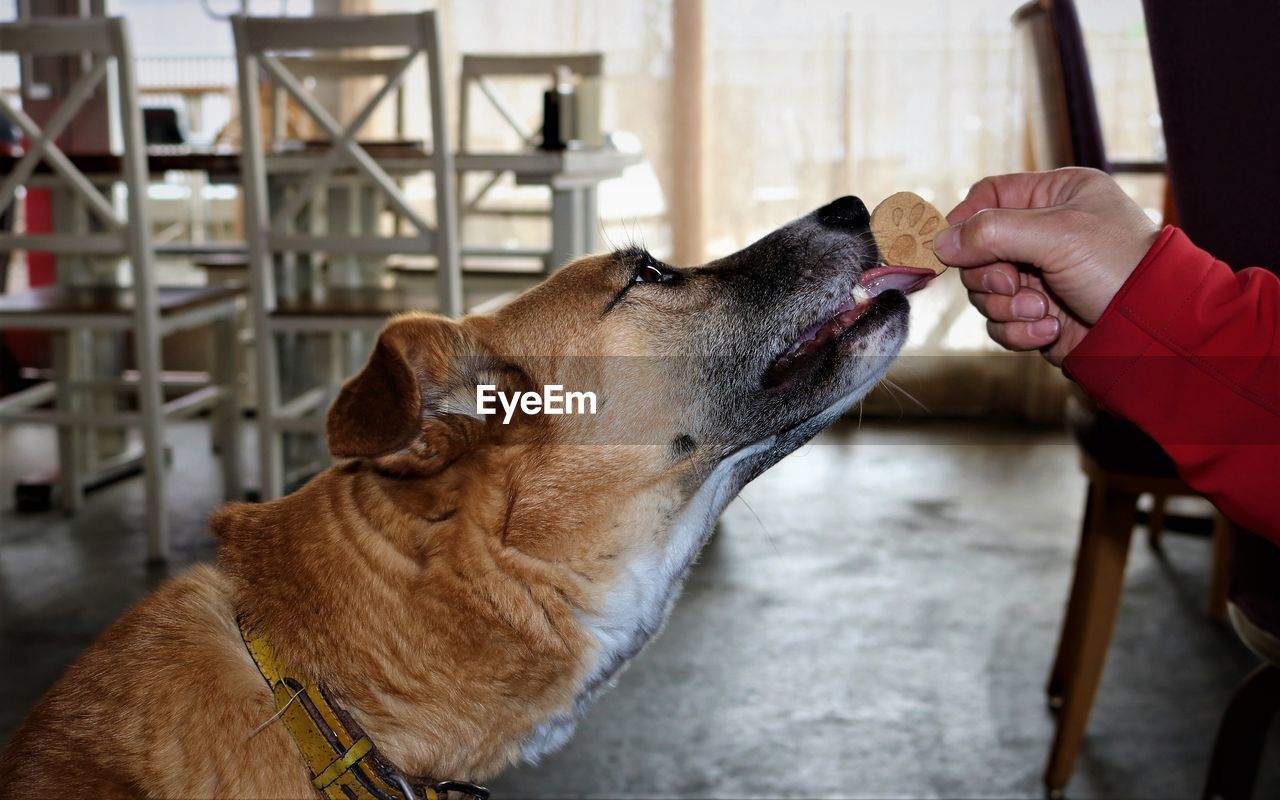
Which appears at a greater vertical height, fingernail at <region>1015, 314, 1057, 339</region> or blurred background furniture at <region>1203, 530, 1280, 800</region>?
fingernail at <region>1015, 314, 1057, 339</region>

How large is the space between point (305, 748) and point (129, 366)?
4406 millimetres

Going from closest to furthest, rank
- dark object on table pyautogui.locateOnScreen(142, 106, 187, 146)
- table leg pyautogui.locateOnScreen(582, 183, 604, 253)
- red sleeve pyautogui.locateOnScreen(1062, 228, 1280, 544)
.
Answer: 1. red sleeve pyautogui.locateOnScreen(1062, 228, 1280, 544)
2. table leg pyautogui.locateOnScreen(582, 183, 604, 253)
3. dark object on table pyautogui.locateOnScreen(142, 106, 187, 146)

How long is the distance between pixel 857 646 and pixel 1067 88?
1.29 m

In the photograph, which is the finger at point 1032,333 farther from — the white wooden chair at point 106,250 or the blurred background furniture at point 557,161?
the white wooden chair at point 106,250

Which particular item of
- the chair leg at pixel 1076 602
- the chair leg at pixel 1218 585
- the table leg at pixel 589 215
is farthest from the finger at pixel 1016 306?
the table leg at pixel 589 215

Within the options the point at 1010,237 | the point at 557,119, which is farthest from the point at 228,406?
the point at 1010,237

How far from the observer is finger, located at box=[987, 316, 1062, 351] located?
115 cm

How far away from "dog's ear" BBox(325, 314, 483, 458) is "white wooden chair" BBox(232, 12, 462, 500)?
1.97 m

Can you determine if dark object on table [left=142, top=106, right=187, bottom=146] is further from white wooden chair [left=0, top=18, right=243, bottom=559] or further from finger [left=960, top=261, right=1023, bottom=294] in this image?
finger [left=960, top=261, right=1023, bottom=294]

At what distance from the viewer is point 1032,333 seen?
3.77ft

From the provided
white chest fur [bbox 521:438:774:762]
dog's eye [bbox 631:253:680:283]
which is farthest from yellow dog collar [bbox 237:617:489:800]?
dog's eye [bbox 631:253:680:283]

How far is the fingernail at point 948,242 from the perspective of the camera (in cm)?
110

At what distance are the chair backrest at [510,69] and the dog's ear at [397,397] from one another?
336 centimetres

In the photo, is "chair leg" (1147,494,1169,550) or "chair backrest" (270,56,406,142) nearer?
"chair leg" (1147,494,1169,550)
